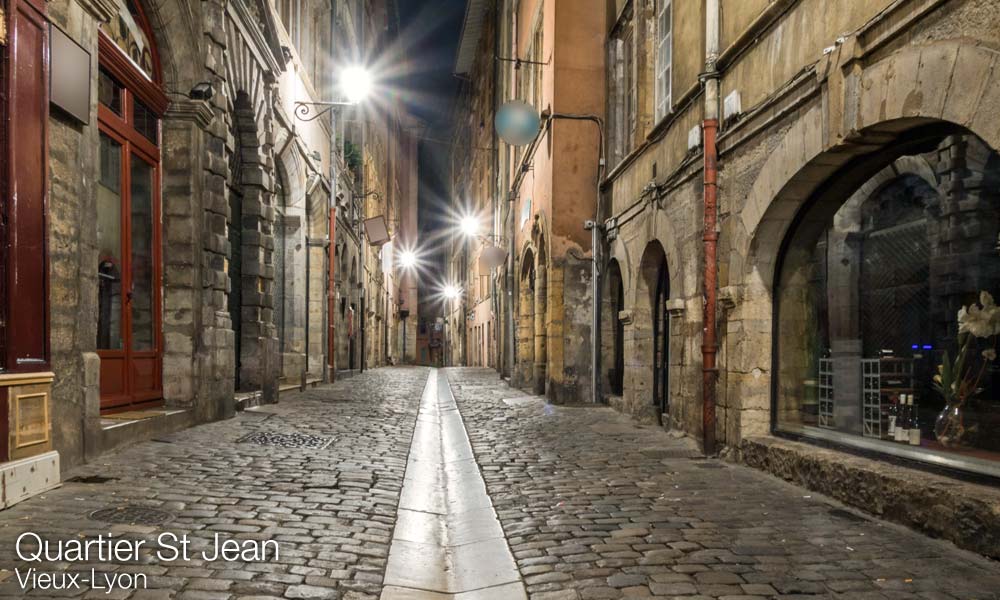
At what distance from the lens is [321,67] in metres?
17.9

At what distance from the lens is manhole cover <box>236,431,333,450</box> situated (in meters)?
6.65

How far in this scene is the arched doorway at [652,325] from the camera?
9.38 meters

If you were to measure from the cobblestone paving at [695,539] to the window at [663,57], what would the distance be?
4.91 meters

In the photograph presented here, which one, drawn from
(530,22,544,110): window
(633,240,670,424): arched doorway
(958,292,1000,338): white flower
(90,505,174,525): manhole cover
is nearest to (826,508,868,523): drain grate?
(958,292,1000,338): white flower

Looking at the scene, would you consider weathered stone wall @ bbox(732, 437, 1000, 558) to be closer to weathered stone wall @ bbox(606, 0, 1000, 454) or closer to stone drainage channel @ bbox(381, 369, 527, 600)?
weathered stone wall @ bbox(606, 0, 1000, 454)

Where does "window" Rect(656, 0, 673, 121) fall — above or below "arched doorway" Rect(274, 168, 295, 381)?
above

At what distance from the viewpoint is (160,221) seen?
7.82 m

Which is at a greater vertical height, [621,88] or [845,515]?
[621,88]

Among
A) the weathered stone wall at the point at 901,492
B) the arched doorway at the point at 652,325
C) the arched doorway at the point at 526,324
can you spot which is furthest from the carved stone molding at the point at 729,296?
the arched doorway at the point at 526,324

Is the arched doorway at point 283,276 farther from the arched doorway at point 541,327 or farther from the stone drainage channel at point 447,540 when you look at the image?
the stone drainage channel at point 447,540

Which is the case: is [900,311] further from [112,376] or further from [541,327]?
[541,327]

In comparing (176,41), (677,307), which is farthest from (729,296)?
(176,41)

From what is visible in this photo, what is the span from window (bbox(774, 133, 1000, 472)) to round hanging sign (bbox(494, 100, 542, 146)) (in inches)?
294

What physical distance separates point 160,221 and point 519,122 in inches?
272
